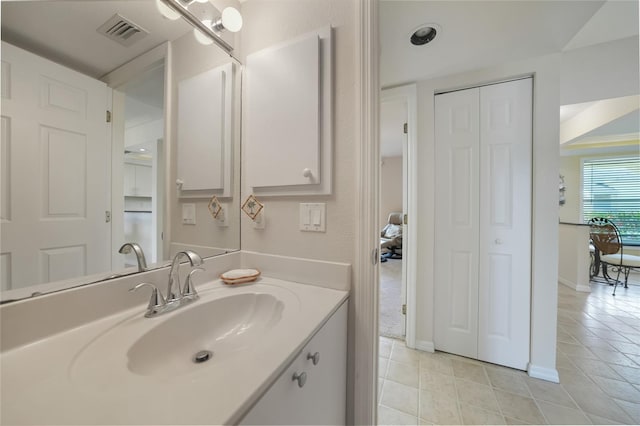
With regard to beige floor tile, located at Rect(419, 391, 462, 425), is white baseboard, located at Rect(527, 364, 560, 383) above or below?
above

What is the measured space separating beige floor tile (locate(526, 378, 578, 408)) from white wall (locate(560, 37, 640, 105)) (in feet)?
7.24

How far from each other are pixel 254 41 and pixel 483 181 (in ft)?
5.72

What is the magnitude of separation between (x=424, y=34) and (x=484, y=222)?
132cm

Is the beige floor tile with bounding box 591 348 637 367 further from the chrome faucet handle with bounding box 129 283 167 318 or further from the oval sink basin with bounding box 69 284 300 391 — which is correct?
the chrome faucet handle with bounding box 129 283 167 318

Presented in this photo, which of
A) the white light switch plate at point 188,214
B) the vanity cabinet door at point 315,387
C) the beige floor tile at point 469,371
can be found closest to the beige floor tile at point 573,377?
the beige floor tile at point 469,371

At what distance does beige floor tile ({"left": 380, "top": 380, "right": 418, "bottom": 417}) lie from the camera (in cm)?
132

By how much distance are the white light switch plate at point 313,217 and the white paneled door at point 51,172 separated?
0.68 metres

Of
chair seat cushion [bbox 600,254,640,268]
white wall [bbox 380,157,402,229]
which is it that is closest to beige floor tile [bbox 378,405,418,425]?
→ chair seat cushion [bbox 600,254,640,268]

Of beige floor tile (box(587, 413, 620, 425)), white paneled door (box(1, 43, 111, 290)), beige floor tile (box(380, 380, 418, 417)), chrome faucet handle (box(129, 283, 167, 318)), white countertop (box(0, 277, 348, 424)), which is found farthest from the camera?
beige floor tile (box(380, 380, 418, 417))

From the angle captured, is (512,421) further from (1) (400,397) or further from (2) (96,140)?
(2) (96,140)

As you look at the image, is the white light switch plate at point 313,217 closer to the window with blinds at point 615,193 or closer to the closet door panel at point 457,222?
the closet door panel at point 457,222

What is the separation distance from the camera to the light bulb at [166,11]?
0.88 metres

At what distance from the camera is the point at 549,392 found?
1.42 metres

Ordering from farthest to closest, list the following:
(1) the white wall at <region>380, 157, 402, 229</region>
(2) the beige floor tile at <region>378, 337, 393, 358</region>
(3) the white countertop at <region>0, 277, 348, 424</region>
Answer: (1) the white wall at <region>380, 157, 402, 229</region> < (2) the beige floor tile at <region>378, 337, 393, 358</region> < (3) the white countertop at <region>0, 277, 348, 424</region>
